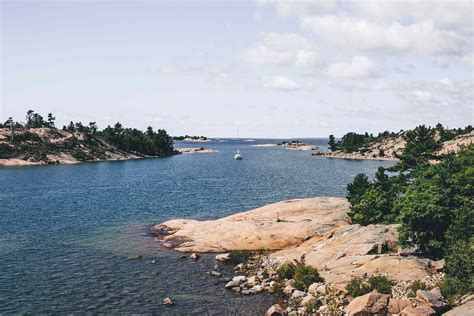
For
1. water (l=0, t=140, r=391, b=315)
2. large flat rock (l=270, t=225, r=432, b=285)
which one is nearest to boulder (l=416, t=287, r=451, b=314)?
large flat rock (l=270, t=225, r=432, b=285)

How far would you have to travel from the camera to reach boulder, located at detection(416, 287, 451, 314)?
29.4 meters

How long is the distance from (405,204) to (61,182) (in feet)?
359

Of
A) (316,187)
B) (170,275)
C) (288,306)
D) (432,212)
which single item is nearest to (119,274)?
(170,275)

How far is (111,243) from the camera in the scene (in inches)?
2275

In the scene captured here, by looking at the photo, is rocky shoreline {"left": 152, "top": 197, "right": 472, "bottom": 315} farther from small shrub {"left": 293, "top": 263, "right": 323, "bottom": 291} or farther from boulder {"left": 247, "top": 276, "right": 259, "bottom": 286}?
small shrub {"left": 293, "top": 263, "right": 323, "bottom": 291}

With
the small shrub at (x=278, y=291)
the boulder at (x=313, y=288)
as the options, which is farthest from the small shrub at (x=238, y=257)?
the boulder at (x=313, y=288)

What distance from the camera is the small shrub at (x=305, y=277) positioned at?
38.4 metres

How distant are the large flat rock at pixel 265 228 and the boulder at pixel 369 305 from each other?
2088 centimetres

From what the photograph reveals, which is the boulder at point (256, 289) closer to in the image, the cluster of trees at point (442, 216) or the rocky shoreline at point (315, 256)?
the rocky shoreline at point (315, 256)

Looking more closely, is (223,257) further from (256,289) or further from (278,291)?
(278,291)

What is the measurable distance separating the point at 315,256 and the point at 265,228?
13.6m

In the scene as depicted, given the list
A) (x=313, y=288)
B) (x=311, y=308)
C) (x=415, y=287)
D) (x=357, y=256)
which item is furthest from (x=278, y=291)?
Answer: (x=415, y=287)

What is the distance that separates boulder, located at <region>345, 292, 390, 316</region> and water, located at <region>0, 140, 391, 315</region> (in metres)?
7.91

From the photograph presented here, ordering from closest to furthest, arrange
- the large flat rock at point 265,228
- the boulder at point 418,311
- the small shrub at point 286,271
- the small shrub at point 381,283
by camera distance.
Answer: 1. the boulder at point 418,311
2. the small shrub at point 381,283
3. the small shrub at point 286,271
4. the large flat rock at point 265,228
